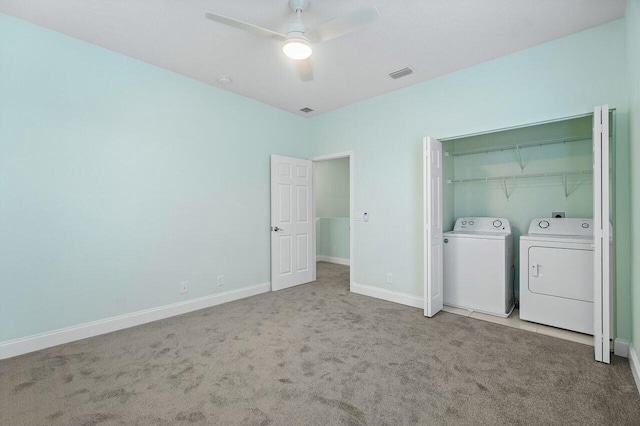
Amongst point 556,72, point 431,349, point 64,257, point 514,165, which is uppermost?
point 556,72

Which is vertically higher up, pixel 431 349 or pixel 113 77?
pixel 113 77

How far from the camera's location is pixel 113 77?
2.92m

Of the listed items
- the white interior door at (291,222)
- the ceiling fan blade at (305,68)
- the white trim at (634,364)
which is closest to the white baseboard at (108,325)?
the white interior door at (291,222)

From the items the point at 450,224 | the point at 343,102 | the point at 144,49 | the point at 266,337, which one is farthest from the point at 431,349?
the point at 144,49

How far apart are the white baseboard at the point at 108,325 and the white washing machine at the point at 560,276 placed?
3443mm

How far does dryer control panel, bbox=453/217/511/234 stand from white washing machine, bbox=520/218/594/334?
0.40 meters

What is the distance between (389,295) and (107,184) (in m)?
3.55

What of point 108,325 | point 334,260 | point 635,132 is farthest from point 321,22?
point 334,260

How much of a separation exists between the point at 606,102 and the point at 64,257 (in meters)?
5.09

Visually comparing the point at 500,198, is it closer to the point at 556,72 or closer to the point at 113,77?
the point at 556,72

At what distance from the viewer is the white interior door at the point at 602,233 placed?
7.16 ft

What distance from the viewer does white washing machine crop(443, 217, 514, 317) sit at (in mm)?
3236

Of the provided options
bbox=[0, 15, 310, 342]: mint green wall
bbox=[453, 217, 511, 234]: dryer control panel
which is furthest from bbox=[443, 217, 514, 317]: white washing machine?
bbox=[0, 15, 310, 342]: mint green wall

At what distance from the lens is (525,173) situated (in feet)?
11.8
